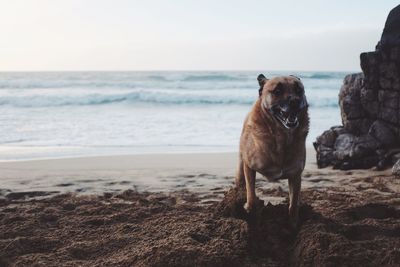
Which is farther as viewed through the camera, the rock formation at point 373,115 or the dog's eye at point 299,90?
the rock formation at point 373,115

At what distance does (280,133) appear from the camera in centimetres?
395

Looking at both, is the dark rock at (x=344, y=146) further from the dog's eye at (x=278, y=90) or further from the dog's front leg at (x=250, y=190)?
the dog's eye at (x=278, y=90)

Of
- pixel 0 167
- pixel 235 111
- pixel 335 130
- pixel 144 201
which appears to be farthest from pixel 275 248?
pixel 235 111

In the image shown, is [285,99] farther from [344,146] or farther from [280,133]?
[344,146]

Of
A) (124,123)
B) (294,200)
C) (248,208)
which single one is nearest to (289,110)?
(294,200)

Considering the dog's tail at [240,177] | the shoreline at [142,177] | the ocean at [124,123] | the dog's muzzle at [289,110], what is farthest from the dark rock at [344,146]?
the dog's muzzle at [289,110]

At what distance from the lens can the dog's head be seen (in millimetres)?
3736

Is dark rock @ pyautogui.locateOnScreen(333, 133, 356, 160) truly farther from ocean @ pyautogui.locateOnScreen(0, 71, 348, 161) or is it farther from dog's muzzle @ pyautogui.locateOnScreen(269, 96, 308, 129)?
dog's muzzle @ pyautogui.locateOnScreen(269, 96, 308, 129)

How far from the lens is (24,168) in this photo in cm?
748

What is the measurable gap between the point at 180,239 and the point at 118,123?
1201 cm

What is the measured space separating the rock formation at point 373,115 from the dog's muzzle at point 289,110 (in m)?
3.81

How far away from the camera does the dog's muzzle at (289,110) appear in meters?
3.72

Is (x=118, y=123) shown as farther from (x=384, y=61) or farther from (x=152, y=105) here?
(x=384, y=61)

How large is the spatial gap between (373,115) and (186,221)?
15.6 ft
